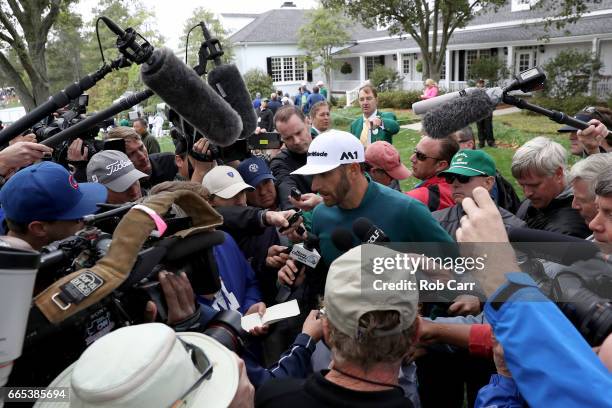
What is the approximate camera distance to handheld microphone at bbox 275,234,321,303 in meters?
2.59

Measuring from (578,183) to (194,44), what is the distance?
3457cm

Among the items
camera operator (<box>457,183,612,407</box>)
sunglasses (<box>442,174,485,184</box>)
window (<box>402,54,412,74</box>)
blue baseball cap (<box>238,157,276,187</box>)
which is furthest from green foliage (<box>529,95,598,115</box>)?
camera operator (<box>457,183,612,407</box>)

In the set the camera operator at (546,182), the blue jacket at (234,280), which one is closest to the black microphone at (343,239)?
the blue jacket at (234,280)

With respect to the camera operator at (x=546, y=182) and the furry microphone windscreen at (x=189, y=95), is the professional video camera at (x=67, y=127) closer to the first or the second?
the furry microphone windscreen at (x=189, y=95)

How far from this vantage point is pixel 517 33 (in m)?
26.3

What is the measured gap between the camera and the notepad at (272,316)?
2312mm

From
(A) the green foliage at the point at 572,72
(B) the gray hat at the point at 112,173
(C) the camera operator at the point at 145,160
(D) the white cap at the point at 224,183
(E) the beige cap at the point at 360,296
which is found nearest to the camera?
(E) the beige cap at the point at 360,296

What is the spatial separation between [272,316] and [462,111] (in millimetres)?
1500

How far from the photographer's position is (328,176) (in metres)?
2.80

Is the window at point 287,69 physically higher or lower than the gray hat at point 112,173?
higher

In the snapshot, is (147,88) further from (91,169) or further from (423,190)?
(423,190)

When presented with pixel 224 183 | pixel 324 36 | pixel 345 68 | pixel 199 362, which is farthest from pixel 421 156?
pixel 345 68

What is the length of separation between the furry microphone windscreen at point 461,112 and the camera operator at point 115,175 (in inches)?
92.6

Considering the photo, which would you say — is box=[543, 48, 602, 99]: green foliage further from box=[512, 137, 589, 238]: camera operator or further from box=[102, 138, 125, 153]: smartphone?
box=[102, 138, 125, 153]: smartphone
